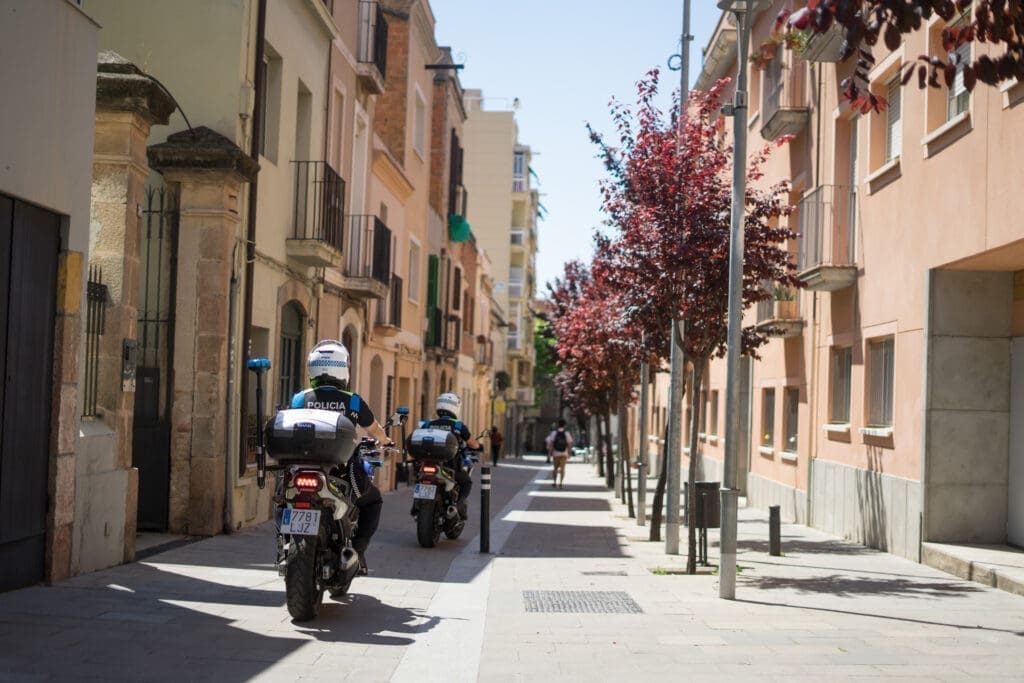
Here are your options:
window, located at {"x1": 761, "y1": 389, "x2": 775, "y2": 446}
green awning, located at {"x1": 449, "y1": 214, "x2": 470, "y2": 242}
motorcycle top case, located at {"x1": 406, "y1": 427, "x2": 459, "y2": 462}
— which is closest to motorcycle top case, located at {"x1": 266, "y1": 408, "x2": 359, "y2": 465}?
motorcycle top case, located at {"x1": 406, "y1": 427, "x2": 459, "y2": 462}

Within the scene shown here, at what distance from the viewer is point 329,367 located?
8781 millimetres

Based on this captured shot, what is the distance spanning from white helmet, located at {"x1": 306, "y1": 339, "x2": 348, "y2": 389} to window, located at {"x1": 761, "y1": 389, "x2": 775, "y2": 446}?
15400mm

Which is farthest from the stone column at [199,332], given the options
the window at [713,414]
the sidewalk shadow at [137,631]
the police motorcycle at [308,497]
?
the window at [713,414]

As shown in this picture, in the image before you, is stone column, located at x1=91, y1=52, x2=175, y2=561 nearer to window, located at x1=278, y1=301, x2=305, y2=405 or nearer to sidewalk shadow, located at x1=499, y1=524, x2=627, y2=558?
sidewalk shadow, located at x1=499, y1=524, x2=627, y2=558

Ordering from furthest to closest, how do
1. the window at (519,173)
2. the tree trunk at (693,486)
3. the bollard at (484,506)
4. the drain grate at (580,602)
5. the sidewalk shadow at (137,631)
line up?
the window at (519,173) → the bollard at (484,506) → the tree trunk at (693,486) → the drain grate at (580,602) → the sidewalk shadow at (137,631)

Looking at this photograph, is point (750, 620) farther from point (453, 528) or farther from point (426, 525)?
point (453, 528)

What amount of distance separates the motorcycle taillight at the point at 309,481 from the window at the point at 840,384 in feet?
37.8

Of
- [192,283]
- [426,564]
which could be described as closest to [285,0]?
[192,283]

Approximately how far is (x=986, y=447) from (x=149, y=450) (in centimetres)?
911

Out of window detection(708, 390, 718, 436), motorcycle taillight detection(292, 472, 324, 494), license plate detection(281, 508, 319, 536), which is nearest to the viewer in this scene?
license plate detection(281, 508, 319, 536)

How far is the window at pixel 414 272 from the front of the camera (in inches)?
1170

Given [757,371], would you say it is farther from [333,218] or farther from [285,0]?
[285,0]

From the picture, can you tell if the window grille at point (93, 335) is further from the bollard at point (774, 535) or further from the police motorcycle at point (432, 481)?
the bollard at point (774, 535)

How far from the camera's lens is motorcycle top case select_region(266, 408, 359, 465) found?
7855 millimetres
